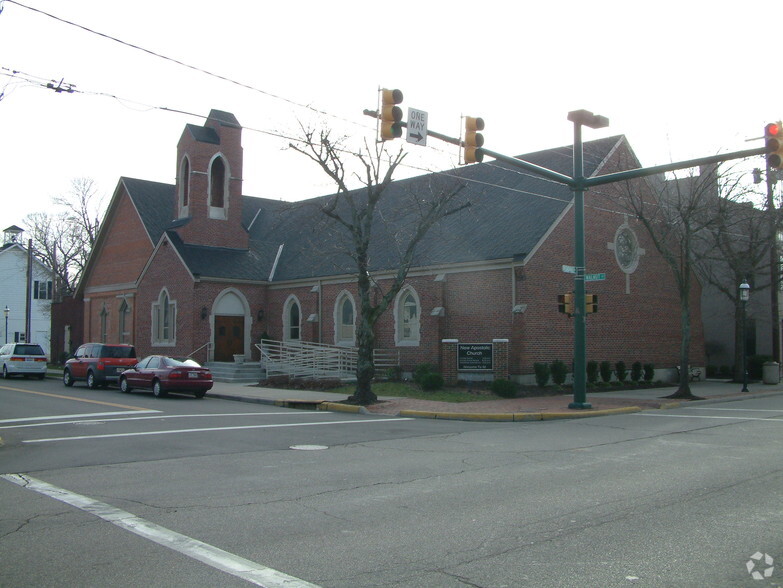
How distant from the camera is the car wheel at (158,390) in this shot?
2406 centimetres

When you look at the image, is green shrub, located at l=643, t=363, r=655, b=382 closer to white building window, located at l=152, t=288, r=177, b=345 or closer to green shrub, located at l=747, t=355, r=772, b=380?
green shrub, located at l=747, t=355, r=772, b=380

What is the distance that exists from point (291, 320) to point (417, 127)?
23.0m

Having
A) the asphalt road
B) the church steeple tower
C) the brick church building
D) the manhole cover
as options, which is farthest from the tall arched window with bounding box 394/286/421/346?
the manhole cover

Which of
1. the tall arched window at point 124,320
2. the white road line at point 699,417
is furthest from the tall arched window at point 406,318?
the tall arched window at point 124,320

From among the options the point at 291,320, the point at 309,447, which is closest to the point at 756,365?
the point at 291,320

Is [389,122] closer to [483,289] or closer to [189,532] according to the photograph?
[189,532]

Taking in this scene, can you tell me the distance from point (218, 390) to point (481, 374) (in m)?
9.61

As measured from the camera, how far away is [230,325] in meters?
35.4

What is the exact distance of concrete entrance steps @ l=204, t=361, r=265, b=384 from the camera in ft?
102

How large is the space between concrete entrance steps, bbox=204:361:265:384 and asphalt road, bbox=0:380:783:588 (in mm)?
15337

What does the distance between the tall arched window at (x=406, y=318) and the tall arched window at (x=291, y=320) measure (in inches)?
289

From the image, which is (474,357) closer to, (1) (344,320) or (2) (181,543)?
(1) (344,320)

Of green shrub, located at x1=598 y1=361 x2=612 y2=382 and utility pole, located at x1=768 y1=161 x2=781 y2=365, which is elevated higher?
utility pole, located at x1=768 y1=161 x2=781 y2=365

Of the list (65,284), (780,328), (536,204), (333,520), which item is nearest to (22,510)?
(333,520)
